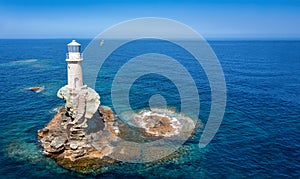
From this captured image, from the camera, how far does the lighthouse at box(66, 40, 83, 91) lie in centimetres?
3173

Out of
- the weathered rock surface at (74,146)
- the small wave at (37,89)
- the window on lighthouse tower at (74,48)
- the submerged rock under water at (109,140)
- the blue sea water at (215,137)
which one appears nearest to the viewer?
the blue sea water at (215,137)

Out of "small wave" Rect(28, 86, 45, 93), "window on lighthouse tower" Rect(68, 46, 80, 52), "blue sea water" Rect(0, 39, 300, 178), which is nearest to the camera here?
"blue sea water" Rect(0, 39, 300, 178)

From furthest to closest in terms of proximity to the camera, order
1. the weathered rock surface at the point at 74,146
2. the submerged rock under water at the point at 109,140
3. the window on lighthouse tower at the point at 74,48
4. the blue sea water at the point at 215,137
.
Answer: the window on lighthouse tower at the point at 74,48, the submerged rock under water at the point at 109,140, the weathered rock surface at the point at 74,146, the blue sea water at the point at 215,137

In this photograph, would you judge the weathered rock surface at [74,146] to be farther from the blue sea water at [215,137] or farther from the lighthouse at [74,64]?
the lighthouse at [74,64]

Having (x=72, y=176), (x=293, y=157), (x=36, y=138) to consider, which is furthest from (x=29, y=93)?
(x=293, y=157)

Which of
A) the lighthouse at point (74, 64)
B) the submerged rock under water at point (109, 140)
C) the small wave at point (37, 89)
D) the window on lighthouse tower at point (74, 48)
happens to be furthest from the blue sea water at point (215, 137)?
the window on lighthouse tower at point (74, 48)

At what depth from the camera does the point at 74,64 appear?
32188 millimetres

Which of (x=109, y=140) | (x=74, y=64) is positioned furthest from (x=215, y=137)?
(x=74, y=64)

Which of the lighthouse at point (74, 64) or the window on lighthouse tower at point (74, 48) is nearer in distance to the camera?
the window on lighthouse tower at point (74, 48)

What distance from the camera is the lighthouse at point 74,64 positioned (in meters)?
31.7

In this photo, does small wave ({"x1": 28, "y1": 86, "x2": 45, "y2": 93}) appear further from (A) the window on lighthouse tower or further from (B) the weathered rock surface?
(A) the window on lighthouse tower

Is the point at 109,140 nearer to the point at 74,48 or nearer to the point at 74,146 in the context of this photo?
the point at 74,146

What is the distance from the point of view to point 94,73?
77625 mm

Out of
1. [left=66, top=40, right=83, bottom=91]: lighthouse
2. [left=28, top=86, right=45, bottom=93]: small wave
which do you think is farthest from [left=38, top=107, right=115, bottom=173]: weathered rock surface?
[left=28, top=86, right=45, bottom=93]: small wave
